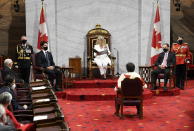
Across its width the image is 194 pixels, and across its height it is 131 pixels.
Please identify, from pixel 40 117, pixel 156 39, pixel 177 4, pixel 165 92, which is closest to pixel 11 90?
pixel 40 117

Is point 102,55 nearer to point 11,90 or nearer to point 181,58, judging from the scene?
point 181,58

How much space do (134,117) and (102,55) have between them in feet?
14.2

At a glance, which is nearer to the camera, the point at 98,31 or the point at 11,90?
the point at 11,90

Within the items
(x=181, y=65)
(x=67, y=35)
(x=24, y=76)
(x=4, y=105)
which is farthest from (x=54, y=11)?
(x=4, y=105)

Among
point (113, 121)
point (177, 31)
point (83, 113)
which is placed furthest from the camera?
point (177, 31)

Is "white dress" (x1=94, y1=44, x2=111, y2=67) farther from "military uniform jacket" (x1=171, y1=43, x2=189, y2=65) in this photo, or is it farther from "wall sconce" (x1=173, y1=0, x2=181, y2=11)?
"wall sconce" (x1=173, y1=0, x2=181, y2=11)

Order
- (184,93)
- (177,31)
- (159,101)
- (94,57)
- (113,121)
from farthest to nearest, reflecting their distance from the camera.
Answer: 1. (177,31)
2. (94,57)
3. (184,93)
4. (159,101)
5. (113,121)

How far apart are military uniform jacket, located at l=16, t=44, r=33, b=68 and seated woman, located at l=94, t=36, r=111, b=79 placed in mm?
2216

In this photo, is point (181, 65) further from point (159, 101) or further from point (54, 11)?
point (54, 11)

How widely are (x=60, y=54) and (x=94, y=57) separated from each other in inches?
53.4

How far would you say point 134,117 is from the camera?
6.24 meters

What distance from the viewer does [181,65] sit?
382 inches

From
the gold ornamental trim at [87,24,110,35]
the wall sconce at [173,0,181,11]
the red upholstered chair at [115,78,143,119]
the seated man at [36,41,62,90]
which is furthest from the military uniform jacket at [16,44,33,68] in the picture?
the wall sconce at [173,0,181,11]

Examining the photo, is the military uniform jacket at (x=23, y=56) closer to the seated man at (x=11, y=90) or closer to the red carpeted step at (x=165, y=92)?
the red carpeted step at (x=165, y=92)
